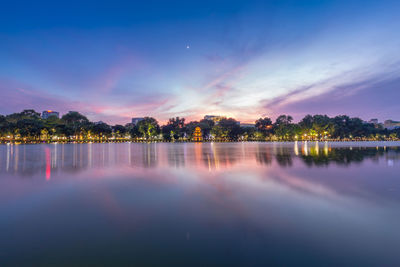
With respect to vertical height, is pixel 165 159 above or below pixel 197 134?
below

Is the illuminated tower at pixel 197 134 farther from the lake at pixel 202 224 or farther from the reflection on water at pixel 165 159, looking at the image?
the lake at pixel 202 224

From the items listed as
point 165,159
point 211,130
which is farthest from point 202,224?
point 211,130

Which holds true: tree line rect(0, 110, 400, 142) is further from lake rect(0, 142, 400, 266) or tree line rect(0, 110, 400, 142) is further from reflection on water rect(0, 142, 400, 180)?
lake rect(0, 142, 400, 266)

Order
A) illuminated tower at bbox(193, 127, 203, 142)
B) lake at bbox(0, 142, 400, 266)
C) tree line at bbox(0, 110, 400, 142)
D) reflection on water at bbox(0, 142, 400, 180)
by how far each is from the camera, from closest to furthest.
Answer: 1. lake at bbox(0, 142, 400, 266)
2. reflection on water at bbox(0, 142, 400, 180)
3. tree line at bbox(0, 110, 400, 142)
4. illuminated tower at bbox(193, 127, 203, 142)

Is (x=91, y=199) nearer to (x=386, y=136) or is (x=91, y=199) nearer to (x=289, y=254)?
(x=289, y=254)

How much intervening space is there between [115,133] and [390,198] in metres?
117

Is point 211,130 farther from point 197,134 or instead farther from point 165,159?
point 165,159

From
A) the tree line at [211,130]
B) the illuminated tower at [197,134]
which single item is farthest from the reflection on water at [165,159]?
the illuminated tower at [197,134]

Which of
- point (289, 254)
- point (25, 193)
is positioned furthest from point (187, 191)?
point (25, 193)

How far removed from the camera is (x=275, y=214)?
226 inches

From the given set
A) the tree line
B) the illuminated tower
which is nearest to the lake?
the tree line

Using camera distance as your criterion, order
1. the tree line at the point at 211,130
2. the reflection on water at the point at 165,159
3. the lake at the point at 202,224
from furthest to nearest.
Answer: the tree line at the point at 211,130
the reflection on water at the point at 165,159
the lake at the point at 202,224

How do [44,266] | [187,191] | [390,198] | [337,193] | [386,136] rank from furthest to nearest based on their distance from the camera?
[386,136], [187,191], [337,193], [390,198], [44,266]

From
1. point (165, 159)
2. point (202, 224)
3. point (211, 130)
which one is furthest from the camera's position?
point (211, 130)
